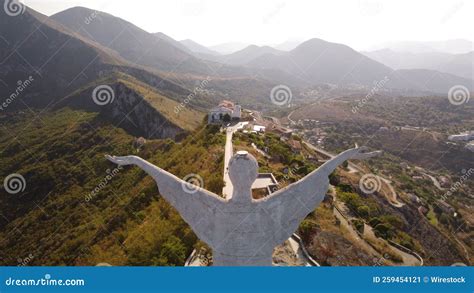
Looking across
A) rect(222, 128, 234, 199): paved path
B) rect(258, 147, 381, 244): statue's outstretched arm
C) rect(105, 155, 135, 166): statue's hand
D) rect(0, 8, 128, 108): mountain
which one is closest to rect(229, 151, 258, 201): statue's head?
rect(258, 147, 381, 244): statue's outstretched arm

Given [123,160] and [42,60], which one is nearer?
[123,160]

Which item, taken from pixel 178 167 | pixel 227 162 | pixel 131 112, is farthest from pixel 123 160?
pixel 131 112

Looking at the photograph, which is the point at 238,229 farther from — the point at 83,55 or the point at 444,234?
the point at 83,55

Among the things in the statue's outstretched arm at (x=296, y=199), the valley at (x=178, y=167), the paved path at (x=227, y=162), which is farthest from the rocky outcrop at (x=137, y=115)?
the statue's outstretched arm at (x=296, y=199)

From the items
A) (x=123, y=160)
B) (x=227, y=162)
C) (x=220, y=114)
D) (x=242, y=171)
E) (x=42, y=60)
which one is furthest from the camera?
(x=42, y=60)

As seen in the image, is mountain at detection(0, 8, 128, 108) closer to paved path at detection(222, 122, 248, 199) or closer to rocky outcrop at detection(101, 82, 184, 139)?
rocky outcrop at detection(101, 82, 184, 139)

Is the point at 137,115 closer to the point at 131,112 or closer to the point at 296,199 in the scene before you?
the point at 131,112

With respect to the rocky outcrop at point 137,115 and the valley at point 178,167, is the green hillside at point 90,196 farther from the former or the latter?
the rocky outcrop at point 137,115
